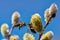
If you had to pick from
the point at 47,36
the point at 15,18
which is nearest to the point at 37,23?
the point at 47,36

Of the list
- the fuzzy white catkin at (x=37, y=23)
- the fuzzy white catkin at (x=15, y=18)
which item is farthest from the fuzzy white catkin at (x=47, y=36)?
the fuzzy white catkin at (x=15, y=18)

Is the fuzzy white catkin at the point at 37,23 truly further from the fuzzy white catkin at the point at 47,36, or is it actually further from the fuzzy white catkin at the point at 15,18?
the fuzzy white catkin at the point at 15,18

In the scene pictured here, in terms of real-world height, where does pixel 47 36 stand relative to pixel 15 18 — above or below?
below

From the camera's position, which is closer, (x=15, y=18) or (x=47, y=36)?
(x=47, y=36)

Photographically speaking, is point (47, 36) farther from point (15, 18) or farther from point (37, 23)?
point (15, 18)

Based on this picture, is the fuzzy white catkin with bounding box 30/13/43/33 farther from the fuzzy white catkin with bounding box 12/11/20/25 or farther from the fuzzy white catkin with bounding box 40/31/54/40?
the fuzzy white catkin with bounding box 12/11/20/25

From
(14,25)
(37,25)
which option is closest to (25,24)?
(14,25)

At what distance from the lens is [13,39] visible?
39.5 inches

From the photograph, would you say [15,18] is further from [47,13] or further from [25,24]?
[47,13]

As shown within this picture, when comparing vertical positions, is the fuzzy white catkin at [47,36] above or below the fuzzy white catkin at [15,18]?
below

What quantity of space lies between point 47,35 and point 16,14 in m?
0.35

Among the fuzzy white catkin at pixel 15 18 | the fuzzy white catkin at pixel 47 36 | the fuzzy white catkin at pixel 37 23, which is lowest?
the fuzzy white catkin at pixel 47 36

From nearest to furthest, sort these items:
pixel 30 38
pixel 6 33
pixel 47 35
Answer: pixel 47 35, pixel 30 38, pixel 6 33

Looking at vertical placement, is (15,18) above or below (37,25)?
above
